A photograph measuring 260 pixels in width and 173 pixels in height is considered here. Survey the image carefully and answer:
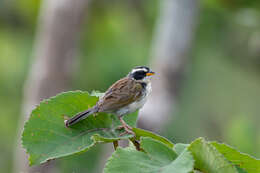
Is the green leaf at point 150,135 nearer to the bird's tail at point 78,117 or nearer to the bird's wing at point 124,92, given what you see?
the bird's tail at point 78,117

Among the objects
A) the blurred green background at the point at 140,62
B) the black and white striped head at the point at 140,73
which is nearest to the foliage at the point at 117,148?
the black and white striped head at the point at 140,73

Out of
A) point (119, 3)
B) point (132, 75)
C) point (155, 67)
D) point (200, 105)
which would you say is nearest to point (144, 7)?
point (119, 3)

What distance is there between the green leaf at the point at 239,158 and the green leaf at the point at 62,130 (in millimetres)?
362

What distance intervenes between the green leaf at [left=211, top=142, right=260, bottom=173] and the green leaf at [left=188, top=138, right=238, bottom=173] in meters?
0.12

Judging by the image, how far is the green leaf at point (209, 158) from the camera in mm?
1703

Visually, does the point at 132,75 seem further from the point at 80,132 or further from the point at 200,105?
the point at 200,105

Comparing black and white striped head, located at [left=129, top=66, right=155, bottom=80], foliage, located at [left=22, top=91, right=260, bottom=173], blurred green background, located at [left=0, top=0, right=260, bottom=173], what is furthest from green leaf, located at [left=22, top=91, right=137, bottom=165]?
blurred green background, located at [left=0, top=0, right=260, bottom=173]

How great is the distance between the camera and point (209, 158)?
5.62ft

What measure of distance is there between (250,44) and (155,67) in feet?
9.48

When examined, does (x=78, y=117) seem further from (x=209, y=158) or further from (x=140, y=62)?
(x=140, y=62)

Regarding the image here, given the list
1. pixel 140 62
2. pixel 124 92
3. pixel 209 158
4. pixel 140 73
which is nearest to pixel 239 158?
pixel 209 158

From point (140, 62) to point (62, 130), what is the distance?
10.8 m

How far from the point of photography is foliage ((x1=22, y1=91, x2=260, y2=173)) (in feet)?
5.67

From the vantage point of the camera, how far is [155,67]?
27.5 feet
